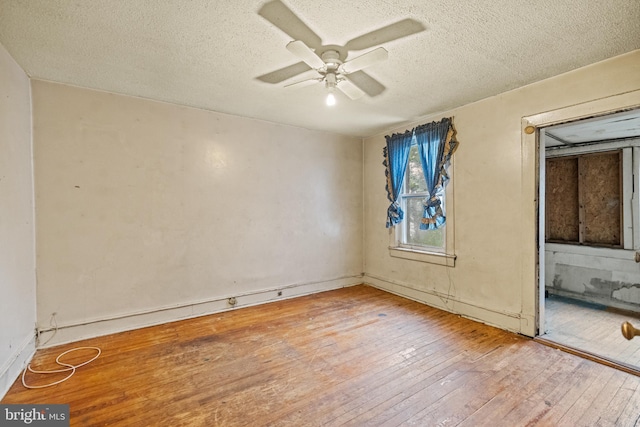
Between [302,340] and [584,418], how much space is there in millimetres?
2085

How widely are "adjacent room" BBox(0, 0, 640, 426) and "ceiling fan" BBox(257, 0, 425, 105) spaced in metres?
0.02

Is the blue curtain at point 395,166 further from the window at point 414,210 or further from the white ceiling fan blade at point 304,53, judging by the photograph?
the white ceiling fan blade at point 304,53

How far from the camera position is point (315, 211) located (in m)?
4.48

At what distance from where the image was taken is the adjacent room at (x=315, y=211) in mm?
1906

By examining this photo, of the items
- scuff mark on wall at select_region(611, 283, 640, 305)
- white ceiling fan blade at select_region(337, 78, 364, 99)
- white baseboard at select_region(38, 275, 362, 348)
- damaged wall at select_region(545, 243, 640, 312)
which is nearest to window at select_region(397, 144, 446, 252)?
white baseboard at select_region(38, 275, 362, 348)

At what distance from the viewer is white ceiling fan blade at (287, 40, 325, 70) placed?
182 centimetres

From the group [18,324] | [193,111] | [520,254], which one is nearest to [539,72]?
[520,254]

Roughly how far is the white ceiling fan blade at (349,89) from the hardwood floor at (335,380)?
2.32 m

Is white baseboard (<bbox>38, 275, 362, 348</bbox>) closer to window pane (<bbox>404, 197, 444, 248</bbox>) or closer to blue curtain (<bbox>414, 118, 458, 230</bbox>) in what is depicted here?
window pane (<bbox>404, 197, 444, 248</bbox>)

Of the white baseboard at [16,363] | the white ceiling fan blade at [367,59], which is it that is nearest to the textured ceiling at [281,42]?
the white ceiling fan blade at [367,59]

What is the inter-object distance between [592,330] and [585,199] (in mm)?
2213

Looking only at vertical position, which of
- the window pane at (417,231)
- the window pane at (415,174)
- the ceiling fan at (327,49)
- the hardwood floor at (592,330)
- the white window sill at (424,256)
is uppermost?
the ceiling fan at (327,49)

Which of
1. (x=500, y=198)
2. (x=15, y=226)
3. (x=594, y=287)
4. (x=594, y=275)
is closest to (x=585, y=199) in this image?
(x=594, y=275)

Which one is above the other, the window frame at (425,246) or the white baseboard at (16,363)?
the window frame at (425,246)
